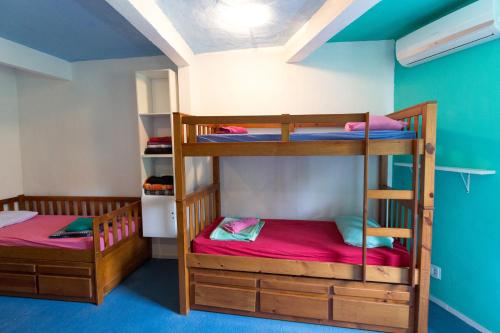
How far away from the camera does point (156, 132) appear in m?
3.12

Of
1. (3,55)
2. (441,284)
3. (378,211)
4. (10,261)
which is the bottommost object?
(441,284)

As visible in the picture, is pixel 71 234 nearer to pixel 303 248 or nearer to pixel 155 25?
pixel 155 25

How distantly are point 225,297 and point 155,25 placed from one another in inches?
89.5

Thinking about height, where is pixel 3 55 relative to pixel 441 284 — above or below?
above

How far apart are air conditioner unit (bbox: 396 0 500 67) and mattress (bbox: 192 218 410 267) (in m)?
1.66

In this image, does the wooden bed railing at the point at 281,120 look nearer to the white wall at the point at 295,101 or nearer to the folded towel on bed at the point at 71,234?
the white wall at the point at 295,101

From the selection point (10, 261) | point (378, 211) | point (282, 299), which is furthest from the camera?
point (378, 211)

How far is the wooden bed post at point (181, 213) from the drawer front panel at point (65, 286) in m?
0.93

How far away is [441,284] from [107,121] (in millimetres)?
3985

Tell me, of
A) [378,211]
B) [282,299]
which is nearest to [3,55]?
[282,299]

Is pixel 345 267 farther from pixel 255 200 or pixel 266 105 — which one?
pixel 266 105

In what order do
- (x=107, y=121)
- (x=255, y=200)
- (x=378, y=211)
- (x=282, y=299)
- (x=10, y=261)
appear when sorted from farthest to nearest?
(x=107, y=121) → (x=255, y=200) → (x=378, y=211) → (x=10, y=261) → (x=282, y=299)

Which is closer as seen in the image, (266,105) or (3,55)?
(3,55)

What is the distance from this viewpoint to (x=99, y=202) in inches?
130
